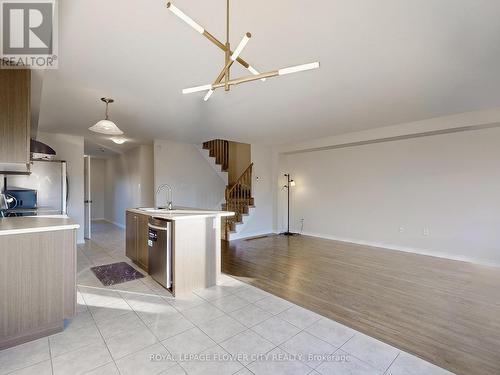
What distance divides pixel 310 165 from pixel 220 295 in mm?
4731

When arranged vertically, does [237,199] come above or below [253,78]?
below

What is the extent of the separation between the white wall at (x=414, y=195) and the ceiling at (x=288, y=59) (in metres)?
0.92

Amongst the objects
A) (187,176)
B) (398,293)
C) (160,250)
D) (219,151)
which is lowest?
(398,293)

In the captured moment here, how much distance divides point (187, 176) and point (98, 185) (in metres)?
5.03

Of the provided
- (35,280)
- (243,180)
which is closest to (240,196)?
(243,180)

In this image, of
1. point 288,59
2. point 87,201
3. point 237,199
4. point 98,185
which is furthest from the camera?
point 98,185

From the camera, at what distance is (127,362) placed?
Answer: 73.2 inches

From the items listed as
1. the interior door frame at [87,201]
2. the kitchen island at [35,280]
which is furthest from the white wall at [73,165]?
the kitchen island at [35,280]

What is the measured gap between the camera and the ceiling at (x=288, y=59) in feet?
6.07

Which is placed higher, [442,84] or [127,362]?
[442,84]

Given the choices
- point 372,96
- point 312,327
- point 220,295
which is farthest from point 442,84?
point 220,295

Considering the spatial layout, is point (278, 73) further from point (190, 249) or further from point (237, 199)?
point (237, 199)

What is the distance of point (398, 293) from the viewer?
311 centimetres

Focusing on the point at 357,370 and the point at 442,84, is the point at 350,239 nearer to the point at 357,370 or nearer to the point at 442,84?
the point at 442,84
